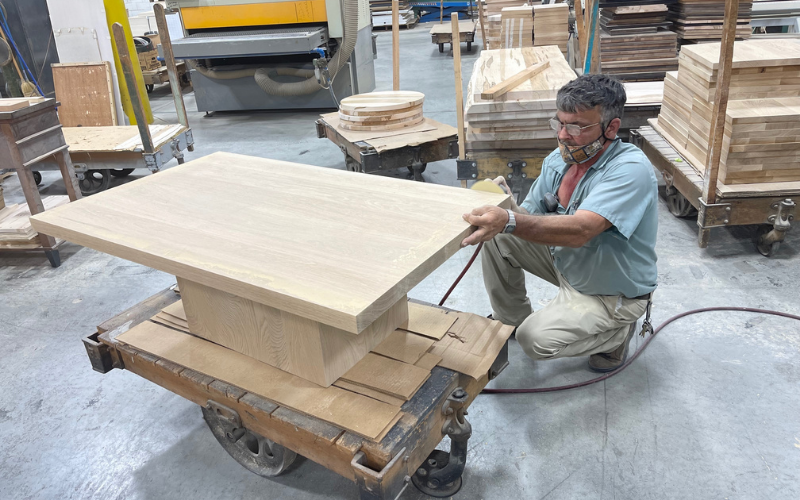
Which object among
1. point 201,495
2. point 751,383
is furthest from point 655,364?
point 201,495

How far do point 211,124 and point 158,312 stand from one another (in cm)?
587

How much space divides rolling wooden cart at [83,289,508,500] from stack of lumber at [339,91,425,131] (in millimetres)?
2799

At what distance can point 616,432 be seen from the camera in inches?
92.1

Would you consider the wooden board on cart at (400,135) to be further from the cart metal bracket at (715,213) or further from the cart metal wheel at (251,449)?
the cart metal wheel at (251,449)

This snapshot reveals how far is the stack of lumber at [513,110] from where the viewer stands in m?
3.49

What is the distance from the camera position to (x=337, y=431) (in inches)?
69.4

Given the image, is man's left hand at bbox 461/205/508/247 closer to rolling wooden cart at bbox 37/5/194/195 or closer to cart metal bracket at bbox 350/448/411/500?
cart metal bracket at bbox 350/448/411/500

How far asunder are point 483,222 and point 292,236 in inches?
24.7

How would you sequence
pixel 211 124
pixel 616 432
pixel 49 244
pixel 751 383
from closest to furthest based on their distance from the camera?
1. pixel 616 432
2. pixel 751 383
3. pixel 49 244
4. pixel 211 124

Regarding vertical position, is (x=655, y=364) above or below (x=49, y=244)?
below

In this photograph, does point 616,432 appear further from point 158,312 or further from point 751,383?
point 158,312

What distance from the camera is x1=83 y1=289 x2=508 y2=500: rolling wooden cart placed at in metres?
1.68

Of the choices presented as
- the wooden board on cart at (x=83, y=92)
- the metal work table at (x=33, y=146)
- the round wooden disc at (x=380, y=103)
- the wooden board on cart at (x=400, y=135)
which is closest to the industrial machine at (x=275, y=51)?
the wooden board on cart at (x=83, y=92)

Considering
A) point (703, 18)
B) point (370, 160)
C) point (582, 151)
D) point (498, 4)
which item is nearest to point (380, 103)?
point (370, 160)
